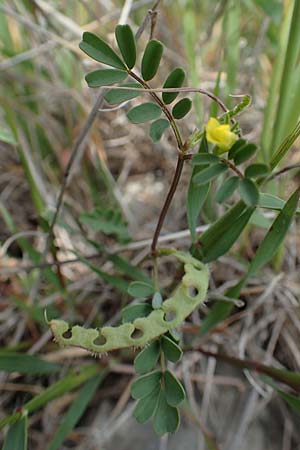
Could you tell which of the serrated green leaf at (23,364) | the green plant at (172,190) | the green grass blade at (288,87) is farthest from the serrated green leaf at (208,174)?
the serrated green leaf at (23,364)

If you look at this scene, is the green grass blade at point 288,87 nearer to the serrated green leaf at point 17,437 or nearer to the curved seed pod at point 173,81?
the curved seed pod at point 173,81

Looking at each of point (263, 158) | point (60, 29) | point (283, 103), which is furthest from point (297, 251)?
point (60, 29)

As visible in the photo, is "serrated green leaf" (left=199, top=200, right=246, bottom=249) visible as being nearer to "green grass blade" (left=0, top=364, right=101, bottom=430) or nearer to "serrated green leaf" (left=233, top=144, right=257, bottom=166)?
"serrated green leaf" (left=233, top=144, right=257, bottom=166)

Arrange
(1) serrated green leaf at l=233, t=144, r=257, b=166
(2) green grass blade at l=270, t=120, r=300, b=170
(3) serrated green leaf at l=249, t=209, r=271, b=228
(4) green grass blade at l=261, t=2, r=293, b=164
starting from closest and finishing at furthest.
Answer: (1) serrated green leaf at l=233, t=144, r=257, b=166
(2) green grass blade at l=270, t=120, r=300, b=170
(3) serrated green leaf at l=249, t=209, r=271, b=228
(4) green grass blade at l=261, t=2, r=293, b=164

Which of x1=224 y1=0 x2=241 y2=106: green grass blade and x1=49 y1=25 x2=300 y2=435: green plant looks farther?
x1=224 y1=0 x2=241 y2=106: green grass blade

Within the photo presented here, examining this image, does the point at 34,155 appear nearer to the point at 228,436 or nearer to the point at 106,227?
the point at 106,227

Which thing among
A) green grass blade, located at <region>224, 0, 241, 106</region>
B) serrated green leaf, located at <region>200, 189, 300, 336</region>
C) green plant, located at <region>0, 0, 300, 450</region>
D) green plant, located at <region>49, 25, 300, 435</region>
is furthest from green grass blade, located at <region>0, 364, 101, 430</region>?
green grass blade, located at <region>224, 0, 241, 106</region>
